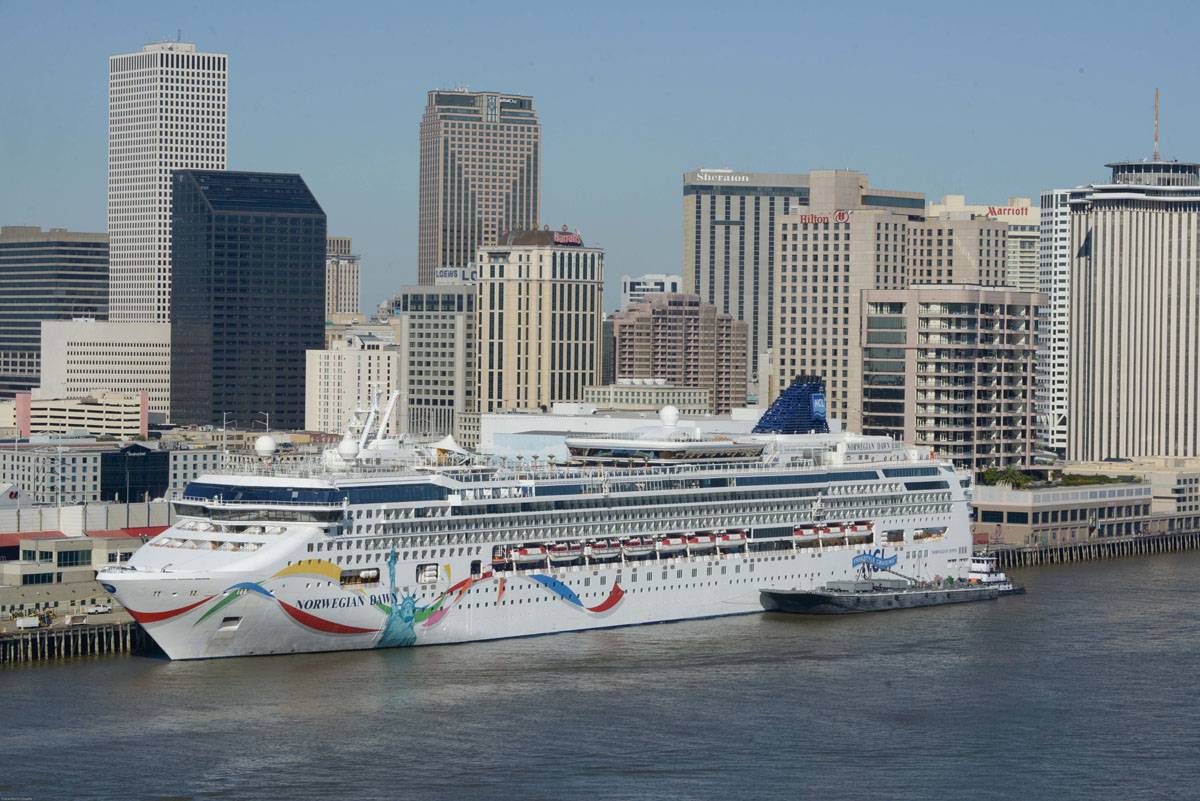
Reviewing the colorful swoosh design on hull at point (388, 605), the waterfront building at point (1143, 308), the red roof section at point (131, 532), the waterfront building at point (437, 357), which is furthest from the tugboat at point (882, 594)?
the waterfront building at point (437, 357)

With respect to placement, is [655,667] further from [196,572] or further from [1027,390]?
[1027,390]

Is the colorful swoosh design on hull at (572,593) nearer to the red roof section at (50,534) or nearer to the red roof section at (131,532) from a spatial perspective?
the red roof section at (50,534)

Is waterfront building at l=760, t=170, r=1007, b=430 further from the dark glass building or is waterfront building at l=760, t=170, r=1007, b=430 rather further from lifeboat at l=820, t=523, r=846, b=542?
lifeboat at l=820, t=523, r=846, b=542

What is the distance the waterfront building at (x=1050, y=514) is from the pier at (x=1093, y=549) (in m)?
0.70

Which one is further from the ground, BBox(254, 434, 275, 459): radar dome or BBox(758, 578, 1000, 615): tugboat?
BBox(254, 434, 275, 459): radar dome

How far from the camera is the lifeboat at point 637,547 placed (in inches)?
3194

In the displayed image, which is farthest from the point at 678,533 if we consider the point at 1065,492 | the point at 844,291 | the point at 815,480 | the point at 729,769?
the point at 844,291

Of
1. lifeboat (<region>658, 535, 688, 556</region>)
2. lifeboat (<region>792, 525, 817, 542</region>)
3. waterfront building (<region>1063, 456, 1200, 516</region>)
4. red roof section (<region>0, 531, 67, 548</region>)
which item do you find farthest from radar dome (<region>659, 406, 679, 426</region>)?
waterfront building (<region>1063, 456, 1200, 516</region>)

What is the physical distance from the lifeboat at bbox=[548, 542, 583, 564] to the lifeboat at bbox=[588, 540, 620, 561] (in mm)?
463

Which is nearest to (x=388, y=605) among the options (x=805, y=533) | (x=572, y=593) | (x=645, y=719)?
(x=572, y=593)

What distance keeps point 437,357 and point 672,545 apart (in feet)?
329

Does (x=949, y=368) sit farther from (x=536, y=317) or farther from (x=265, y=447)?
(x=265, y=447)

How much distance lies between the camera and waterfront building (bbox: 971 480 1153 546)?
115 m

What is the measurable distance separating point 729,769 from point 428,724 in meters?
9.19
